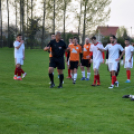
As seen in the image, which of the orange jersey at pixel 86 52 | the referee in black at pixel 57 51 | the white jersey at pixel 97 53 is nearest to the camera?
the referee in black at pixel 57 51

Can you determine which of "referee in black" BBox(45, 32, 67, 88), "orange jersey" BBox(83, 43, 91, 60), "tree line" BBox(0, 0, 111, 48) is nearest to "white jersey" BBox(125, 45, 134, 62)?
"orange jersey" BBox(83, 43, 91, 60)

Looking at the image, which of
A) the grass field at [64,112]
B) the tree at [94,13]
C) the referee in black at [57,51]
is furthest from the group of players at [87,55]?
the tree at [94,13]

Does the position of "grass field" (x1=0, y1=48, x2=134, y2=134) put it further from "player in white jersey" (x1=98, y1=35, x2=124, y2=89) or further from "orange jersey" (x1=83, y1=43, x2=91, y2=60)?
"orange jersey" (x1=83, y1=43, x2=91, y2=60)

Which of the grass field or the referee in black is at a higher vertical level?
the referee in black

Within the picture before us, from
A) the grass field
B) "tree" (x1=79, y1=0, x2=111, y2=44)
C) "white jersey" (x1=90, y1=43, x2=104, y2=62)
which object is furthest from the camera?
"tree" (x1=79, y1=0, x2=111, y2=44)

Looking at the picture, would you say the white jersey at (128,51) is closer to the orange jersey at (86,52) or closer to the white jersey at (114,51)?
the orange jersey at (86,52)

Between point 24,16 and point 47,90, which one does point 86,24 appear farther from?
point 47,90

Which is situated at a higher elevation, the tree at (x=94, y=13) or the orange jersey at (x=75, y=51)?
the tree at (x=94, y=13)

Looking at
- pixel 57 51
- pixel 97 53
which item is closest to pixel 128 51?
pixel 97 53

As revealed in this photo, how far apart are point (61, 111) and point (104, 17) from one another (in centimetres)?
4422

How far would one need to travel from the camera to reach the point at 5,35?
61875mm

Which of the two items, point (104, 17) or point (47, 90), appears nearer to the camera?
point (47, 90)

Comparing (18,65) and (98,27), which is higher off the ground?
(98,27)

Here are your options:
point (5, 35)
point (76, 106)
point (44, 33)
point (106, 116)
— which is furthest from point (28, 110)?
point (5, 35)
